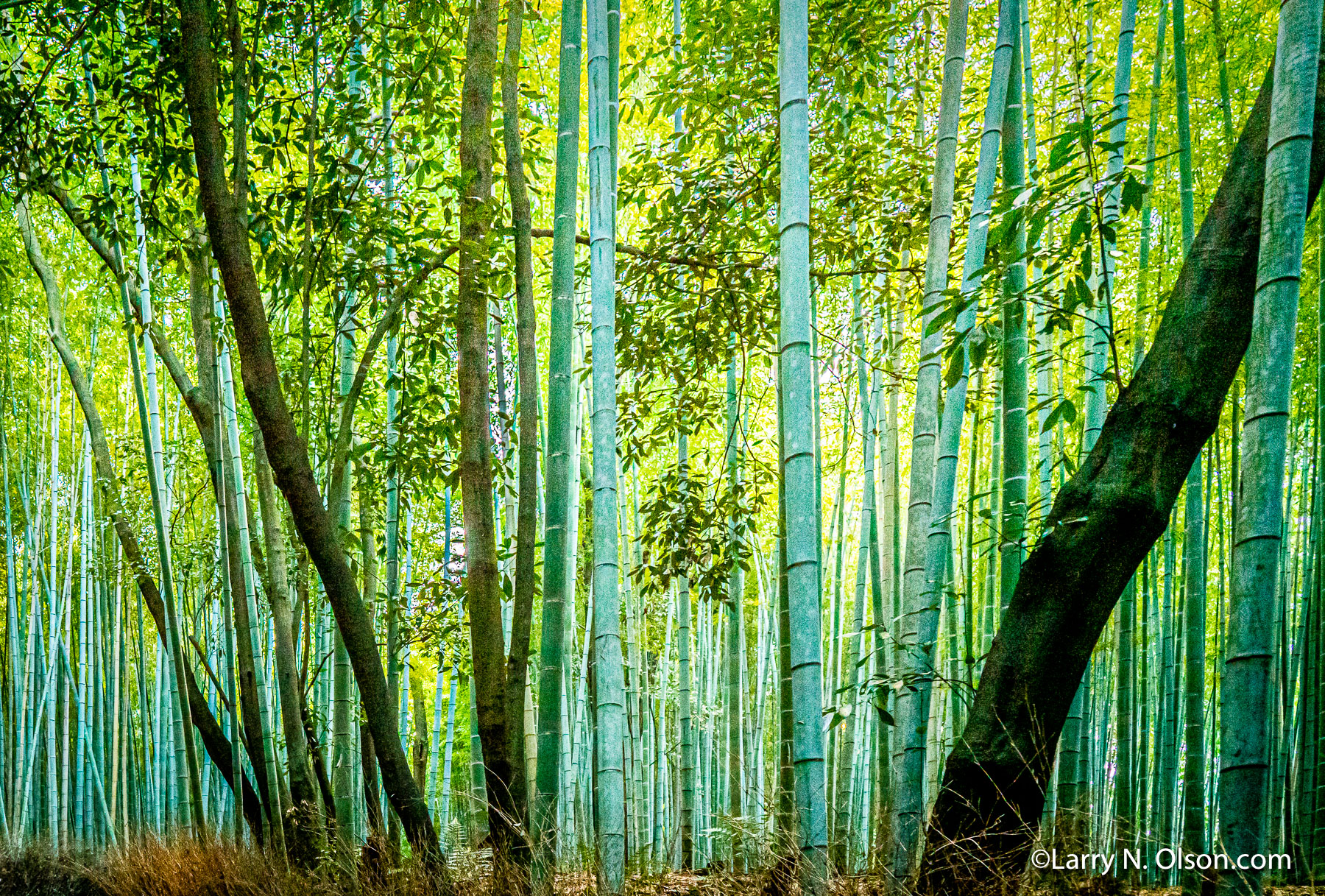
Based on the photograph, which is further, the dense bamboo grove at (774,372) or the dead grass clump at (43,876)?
the dead grass clump at (43,876)

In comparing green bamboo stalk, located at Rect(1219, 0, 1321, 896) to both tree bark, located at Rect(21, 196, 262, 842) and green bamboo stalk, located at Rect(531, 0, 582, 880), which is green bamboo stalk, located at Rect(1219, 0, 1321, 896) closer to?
green bamboo stalk, located at Rect(531, 0, 582, 880)

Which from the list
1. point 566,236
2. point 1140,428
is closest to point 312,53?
point 566,236

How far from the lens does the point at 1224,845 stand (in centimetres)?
137

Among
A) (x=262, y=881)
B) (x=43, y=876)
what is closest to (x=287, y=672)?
(x=262, y=881)

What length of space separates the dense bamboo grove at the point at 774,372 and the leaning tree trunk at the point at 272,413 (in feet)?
0.04

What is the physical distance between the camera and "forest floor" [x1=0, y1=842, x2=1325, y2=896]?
2.47 metres

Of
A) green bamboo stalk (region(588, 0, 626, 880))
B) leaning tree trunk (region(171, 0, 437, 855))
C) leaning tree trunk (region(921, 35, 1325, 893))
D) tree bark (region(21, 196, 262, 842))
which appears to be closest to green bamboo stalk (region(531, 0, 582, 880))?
green bamboo stalk (region(588, 0, 626, 880))

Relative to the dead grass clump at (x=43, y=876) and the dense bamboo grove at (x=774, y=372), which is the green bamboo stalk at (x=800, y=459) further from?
the dead grass clump at (x=43, y=876)

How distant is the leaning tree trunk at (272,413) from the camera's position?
2.85 meters

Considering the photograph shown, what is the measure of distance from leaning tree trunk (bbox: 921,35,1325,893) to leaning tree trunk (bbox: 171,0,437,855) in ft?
5.23

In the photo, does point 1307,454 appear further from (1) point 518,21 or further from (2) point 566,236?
(1) point 518,21

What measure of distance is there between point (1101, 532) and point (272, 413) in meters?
2.23

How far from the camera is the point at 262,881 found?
341 cm

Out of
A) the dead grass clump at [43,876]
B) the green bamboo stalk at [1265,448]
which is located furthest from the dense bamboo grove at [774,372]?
the dead grass clump at [43,876]
